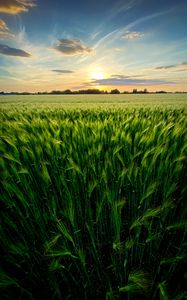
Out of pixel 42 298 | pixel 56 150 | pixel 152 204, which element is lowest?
pixel 42 298

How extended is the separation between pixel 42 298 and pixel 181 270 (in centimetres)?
44

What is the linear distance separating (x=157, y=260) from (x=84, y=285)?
25 centimetres

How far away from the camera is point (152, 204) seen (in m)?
0.99

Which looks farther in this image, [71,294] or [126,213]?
[126,213]

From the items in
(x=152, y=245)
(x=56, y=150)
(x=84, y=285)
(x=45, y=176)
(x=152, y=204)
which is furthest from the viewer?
(x=56, y=150)

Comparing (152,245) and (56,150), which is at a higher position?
(56,150)

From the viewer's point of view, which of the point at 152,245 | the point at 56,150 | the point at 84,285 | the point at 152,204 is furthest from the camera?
the point at 56,150

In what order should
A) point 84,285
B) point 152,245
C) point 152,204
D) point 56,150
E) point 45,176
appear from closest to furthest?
point 84,285, point 152,245, point 45,176, point 152,204, point 56,150

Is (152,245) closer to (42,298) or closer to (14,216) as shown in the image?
(42,298)

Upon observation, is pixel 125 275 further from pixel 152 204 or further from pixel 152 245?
pixel 152 204

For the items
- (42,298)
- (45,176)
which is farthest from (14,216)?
(42,298)

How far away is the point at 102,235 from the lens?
2.79ft

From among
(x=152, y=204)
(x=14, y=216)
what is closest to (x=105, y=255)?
(x=152, y=204)

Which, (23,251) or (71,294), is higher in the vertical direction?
(23,251)
